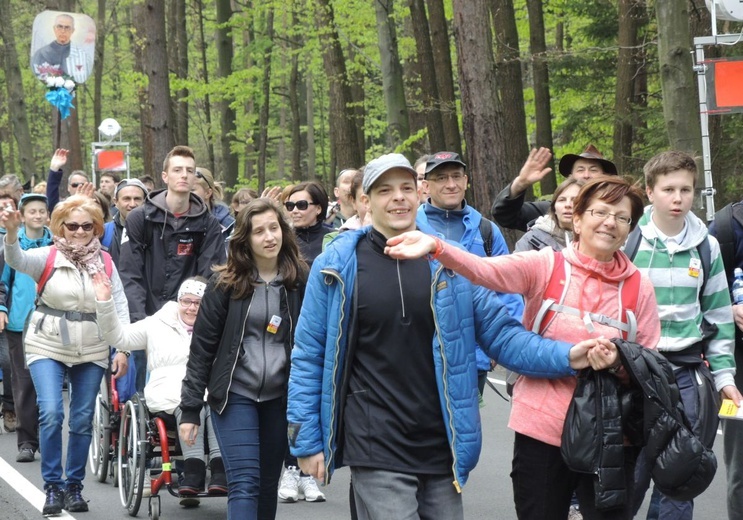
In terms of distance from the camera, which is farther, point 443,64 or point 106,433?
point 443,64

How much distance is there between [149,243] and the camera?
863 centimetres

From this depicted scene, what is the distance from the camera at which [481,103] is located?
15.4 meters

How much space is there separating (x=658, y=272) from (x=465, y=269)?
1779 millimetres

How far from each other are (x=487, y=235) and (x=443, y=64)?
16083 millimetres

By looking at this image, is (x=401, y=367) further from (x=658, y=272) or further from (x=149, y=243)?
(x=149, y=243)

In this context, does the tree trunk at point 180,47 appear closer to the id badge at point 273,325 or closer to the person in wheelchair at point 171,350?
the person in wheelchair at point 171,350

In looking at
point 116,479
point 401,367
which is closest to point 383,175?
point 401,367

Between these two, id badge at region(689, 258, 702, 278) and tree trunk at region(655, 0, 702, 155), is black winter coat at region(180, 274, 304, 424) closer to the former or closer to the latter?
id badge at region(689, 258, 702, 278)

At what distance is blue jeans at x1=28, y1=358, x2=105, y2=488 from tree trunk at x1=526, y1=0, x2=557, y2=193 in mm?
16580

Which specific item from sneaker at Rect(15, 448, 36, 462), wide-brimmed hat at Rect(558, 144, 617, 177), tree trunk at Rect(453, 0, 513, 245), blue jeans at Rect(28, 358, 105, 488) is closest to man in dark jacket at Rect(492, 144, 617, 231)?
wide-brimmed hat at Rect(558, 144, 617, 177)

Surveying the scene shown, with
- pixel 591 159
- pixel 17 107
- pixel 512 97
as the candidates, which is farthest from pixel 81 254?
pixel 17 107

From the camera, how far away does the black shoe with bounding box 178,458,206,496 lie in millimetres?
7430

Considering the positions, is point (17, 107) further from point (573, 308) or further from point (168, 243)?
point (573, 308)

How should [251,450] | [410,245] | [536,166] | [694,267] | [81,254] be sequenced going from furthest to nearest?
[81,254] → [536,166] → [251,450] → [694,267] → [410,245]
